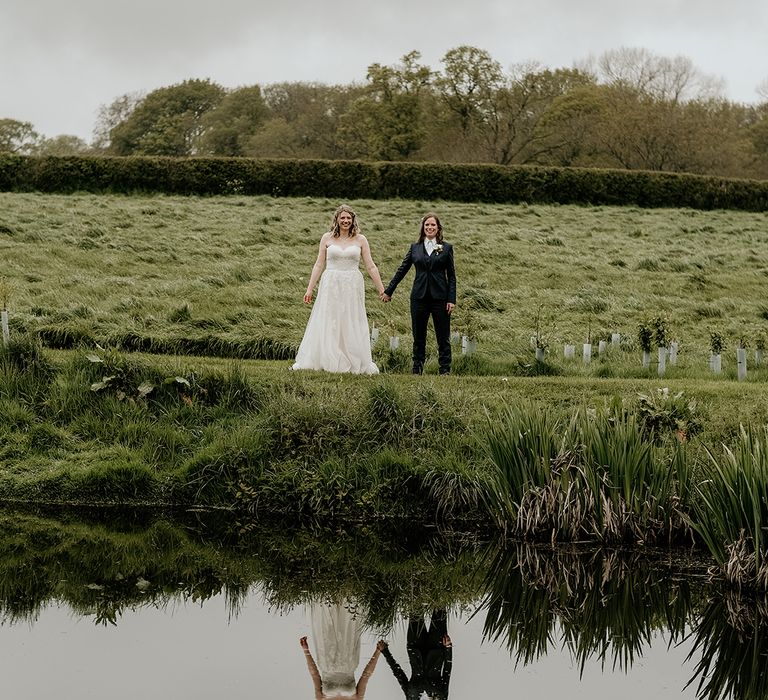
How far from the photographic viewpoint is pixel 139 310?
65.9ft

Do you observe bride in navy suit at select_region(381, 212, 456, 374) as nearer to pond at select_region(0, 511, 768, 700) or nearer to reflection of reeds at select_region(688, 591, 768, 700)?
pond at select_region(0, 511, 768, 700)

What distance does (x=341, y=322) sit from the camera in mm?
15406

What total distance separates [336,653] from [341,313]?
782 cm

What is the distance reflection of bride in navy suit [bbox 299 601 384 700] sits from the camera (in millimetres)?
7352

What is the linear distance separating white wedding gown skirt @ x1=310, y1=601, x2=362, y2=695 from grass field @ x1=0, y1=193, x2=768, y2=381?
8035 mm

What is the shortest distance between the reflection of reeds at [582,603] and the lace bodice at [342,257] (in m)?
5.86

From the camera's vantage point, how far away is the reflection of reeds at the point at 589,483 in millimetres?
10680

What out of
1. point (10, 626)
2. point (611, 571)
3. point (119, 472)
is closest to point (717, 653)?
point (611, 571)

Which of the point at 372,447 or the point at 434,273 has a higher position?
the point at 434,273

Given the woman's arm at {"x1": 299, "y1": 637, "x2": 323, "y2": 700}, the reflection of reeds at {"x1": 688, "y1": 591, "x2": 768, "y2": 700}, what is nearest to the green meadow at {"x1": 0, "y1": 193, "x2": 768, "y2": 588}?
the reflection of reeds at {"x1": 688, "y1": 591, "x2": 768, "y2": 700}

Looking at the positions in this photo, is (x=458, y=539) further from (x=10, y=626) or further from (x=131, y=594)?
(x=10, y=626)

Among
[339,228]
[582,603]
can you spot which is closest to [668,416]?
[582,603]

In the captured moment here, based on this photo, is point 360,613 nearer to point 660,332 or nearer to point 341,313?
point 341,313

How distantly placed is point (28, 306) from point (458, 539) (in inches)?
445
